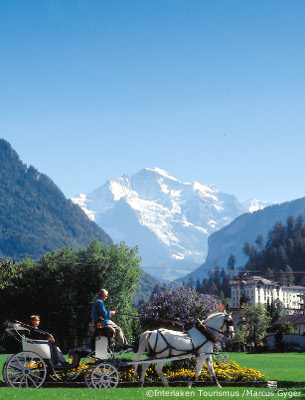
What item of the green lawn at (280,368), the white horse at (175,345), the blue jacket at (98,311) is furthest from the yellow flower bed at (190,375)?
the green lawn at (280,368)

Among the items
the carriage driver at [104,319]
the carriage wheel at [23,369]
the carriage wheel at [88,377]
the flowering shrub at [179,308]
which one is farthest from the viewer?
the flowering shrub at [179,308]

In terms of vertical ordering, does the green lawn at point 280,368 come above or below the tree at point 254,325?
below

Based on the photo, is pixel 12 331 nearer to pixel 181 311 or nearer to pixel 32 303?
pixel 181 311

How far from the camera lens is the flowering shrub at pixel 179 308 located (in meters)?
26.8

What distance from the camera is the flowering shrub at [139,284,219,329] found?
26.8m

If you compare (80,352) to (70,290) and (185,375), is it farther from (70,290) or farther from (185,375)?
(70,290)

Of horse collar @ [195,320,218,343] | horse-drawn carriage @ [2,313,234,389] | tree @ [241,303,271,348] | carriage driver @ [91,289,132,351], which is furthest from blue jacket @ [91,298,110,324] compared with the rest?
tree @ [241,303,271,348]

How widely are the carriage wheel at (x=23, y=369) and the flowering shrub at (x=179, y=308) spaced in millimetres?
7905

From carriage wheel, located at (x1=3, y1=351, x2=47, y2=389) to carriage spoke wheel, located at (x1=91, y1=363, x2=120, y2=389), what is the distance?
1.60m

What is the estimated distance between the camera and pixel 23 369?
1912 centimetres

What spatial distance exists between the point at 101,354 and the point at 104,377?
75cm

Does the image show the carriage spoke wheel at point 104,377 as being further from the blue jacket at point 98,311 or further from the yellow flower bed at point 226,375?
the yellow flower bed at point 226,375

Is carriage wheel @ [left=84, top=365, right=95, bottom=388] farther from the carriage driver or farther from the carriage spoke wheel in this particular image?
the carriage driver

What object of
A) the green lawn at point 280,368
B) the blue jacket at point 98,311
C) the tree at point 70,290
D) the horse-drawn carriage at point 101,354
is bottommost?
the green lawn at point 280,368
